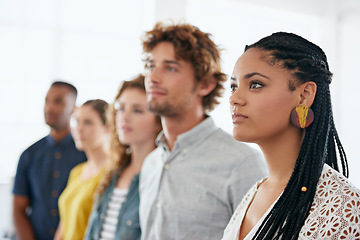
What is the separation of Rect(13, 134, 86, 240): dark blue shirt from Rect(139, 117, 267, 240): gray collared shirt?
59.7 inches

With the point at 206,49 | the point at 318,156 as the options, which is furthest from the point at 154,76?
the point at 318,156

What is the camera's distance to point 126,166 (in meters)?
2.53

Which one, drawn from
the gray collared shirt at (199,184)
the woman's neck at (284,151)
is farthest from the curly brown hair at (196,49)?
the woman's neck at (284,151)

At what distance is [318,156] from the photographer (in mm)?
1100

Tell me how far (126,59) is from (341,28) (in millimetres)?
2922

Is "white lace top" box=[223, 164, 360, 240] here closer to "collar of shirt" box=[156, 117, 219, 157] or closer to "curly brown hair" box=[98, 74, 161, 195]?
"collar of shirt" box=[156, 117, 219, 157]

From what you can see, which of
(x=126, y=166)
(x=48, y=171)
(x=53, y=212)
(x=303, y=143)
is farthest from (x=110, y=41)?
(x=303, y=143)

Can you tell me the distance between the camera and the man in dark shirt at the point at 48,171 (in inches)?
125

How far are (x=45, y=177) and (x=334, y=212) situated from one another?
2.73 m

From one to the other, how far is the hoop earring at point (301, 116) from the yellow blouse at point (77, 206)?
1.72 meters

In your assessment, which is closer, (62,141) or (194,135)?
(194,135)

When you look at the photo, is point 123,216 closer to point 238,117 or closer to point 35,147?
point 238,117

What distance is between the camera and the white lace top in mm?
938

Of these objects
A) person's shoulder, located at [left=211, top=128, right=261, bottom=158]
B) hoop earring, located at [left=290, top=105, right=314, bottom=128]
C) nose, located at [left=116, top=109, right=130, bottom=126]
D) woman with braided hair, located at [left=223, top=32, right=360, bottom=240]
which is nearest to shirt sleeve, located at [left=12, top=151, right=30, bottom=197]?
nose, located at [left=116, top=109, right=130, bottom=126]
